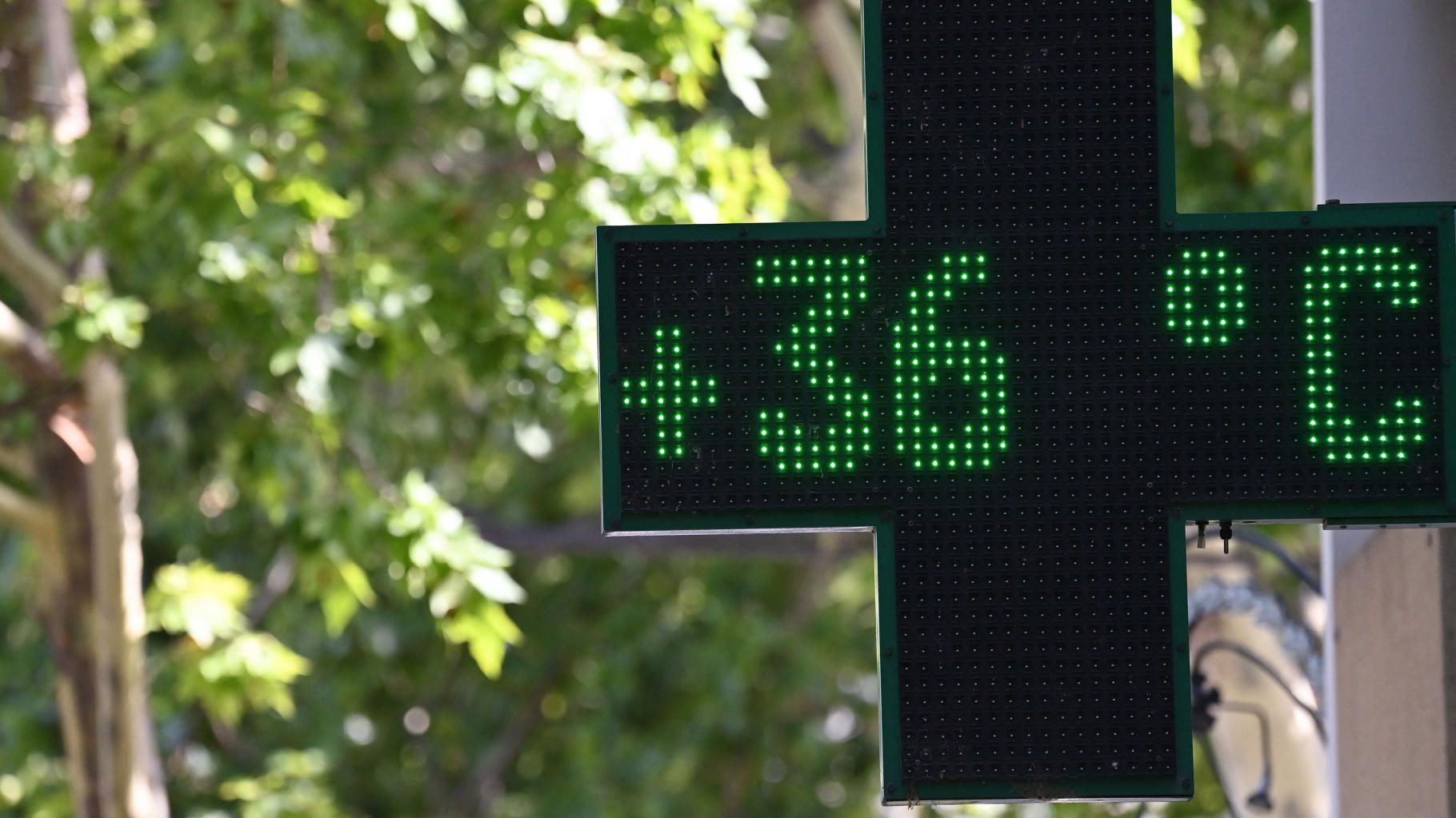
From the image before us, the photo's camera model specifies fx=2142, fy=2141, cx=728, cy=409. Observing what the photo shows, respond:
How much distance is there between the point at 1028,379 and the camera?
3777 millimetres

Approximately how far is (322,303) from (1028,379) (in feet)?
13.5

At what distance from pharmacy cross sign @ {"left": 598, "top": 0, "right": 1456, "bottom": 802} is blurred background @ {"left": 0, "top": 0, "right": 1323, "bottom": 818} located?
276cm

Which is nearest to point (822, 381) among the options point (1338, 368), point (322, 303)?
point (1338, 368)

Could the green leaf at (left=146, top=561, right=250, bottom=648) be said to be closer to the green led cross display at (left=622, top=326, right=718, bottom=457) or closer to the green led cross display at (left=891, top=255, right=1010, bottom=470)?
the green led cross display at (left=622, top=326, right=718, bottom=457)

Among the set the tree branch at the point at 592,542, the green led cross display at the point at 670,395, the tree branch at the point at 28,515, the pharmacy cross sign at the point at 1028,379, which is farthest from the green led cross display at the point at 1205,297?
the tree branch at the point at 592,542

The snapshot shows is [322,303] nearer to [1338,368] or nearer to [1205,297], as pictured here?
[1205,297]

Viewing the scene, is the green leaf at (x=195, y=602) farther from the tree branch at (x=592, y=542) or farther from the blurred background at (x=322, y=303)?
the tree branch at (x=592, y=542)

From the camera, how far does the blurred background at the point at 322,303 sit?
7.09 m

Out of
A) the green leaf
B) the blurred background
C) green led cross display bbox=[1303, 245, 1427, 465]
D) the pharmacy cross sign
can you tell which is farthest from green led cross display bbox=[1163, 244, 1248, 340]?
the green leaf

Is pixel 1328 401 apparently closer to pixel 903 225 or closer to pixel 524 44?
pixel 903 225

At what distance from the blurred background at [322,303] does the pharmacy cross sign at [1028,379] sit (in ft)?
9.07

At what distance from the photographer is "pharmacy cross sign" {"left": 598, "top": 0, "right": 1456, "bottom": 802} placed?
3.75 metres

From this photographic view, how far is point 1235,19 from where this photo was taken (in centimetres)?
1102

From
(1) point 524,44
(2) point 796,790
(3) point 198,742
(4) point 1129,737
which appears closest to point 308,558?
(1) point 524,44
